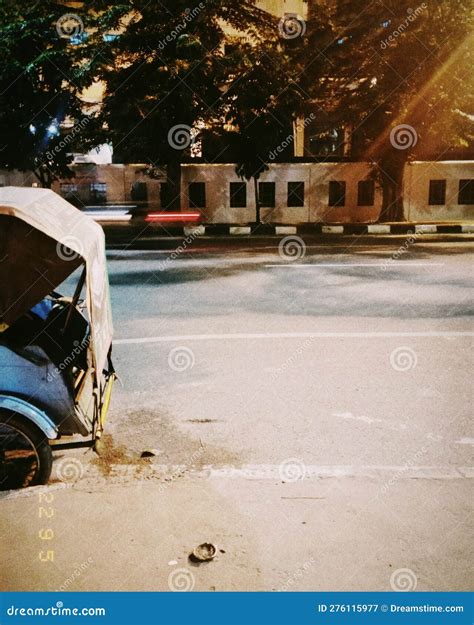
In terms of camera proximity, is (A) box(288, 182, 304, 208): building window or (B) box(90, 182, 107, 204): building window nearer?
(A) box(288, 182, 304, 208): building window

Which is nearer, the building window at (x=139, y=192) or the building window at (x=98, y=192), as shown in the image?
the building window at (x=98, y=192)

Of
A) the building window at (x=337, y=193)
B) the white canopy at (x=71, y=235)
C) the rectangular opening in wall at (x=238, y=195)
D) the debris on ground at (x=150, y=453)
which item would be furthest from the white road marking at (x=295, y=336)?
the building window at (x=337, y=193)

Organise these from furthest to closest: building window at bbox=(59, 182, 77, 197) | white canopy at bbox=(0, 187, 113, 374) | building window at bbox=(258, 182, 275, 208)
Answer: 1. building window at bbox=(59, 182, 77, 197)
2. building window at bbox=(258, 182, 275, 208)
3. white canopy at bbox=(0, 187, 113, 374)

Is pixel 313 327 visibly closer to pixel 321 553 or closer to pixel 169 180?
pixel 321 553

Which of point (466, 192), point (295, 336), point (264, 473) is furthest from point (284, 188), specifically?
point (264, 473)

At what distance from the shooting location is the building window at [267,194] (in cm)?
2538

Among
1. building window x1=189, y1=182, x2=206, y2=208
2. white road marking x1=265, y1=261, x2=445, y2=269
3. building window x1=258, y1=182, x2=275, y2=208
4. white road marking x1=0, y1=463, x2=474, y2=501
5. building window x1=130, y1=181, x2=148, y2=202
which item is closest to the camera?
white road marking x1=0, y1=463, x2=474, y2=501

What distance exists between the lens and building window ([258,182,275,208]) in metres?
25.4

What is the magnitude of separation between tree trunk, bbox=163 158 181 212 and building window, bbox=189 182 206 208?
132cm

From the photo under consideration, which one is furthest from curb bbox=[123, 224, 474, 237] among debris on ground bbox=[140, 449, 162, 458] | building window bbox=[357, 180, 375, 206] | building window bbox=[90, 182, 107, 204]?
debris on ground bbox=[140, 449, 162, 458]

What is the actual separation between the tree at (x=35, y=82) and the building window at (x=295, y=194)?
948cm

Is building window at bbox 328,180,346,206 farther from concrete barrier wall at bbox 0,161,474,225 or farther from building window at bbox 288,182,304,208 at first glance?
→ building window at bbox 288,182,304,208

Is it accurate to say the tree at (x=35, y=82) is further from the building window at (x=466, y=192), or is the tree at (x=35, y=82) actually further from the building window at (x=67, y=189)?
the building window at (x=466, y=192)

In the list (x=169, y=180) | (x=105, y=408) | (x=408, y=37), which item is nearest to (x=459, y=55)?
(x=408, y=37)
